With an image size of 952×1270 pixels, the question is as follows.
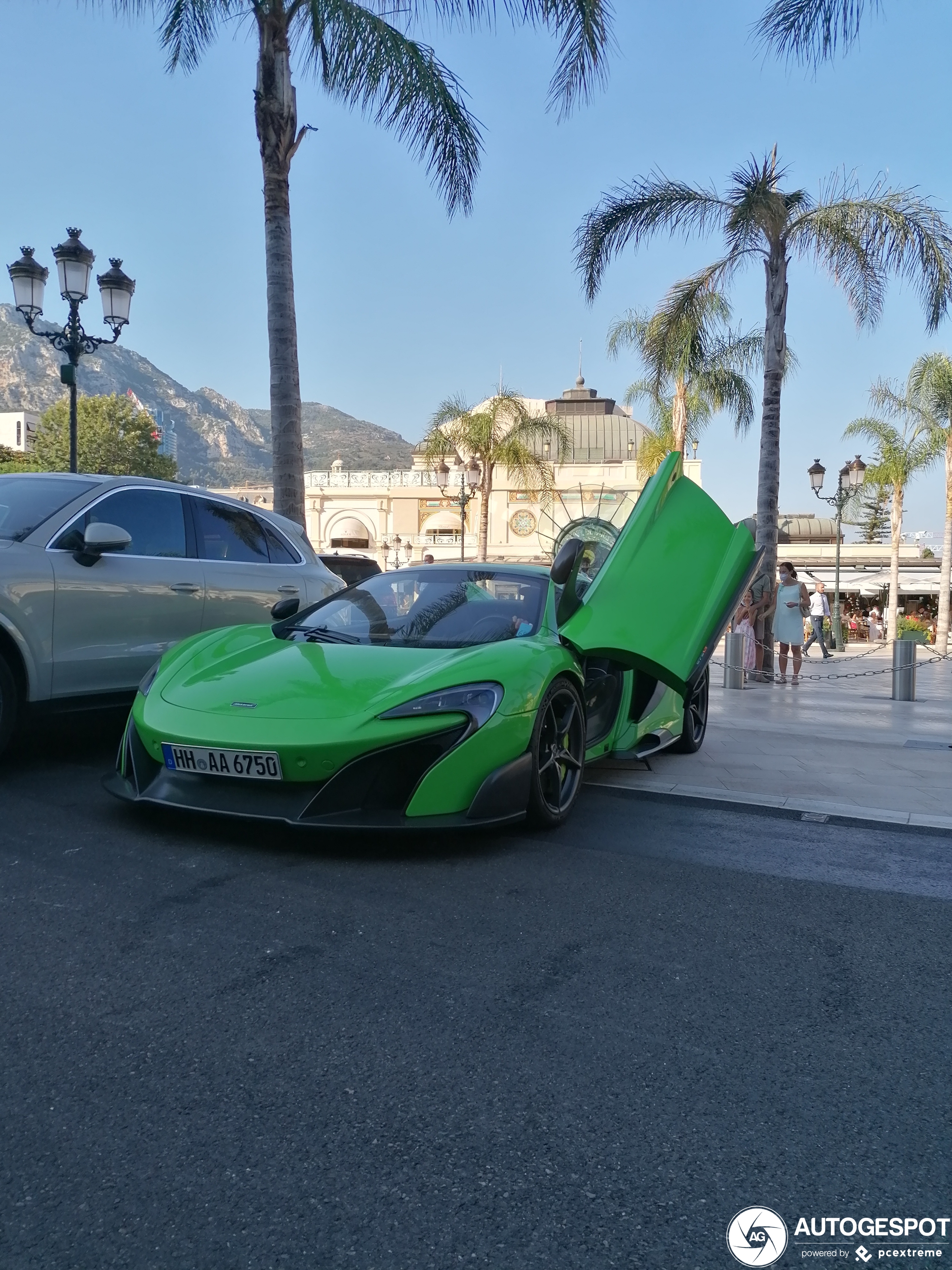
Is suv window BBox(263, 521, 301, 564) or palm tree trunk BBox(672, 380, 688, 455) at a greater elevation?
palm tree trunk BBox(672, 380, 688, 455)

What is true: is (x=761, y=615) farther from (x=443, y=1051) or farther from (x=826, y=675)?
(x=443, y=1051)

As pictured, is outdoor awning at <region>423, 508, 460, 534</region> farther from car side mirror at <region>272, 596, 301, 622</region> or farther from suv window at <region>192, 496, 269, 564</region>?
car side mirror at <region>272, 596, 301, 622</region>

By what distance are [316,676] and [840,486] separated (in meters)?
28.7

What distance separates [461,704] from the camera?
392 cm

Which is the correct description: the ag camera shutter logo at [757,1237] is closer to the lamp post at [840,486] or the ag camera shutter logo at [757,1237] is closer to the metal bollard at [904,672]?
the metal bollard at [904,672]

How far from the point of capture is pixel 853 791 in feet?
19.5

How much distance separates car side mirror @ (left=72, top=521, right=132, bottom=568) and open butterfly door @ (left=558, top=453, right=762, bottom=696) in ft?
7.53

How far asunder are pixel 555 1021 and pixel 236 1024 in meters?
0.80

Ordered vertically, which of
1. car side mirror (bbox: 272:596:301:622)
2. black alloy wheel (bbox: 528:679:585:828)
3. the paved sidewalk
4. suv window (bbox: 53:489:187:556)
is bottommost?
the paved sidewalk

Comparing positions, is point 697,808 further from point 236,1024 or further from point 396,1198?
point 396,1198

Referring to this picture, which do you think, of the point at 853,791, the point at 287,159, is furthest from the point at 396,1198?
→ the point at 287,159

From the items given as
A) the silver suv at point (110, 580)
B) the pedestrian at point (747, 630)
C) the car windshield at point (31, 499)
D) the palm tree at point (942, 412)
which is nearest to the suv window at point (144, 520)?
the silver suv at point (110, 580)

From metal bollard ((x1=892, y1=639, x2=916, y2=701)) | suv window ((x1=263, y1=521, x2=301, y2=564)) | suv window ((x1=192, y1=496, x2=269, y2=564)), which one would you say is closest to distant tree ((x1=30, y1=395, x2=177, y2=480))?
metal bollard ((x1=892, y1=639, x2=916, y2=701))

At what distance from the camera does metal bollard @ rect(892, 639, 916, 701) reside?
12.2m
